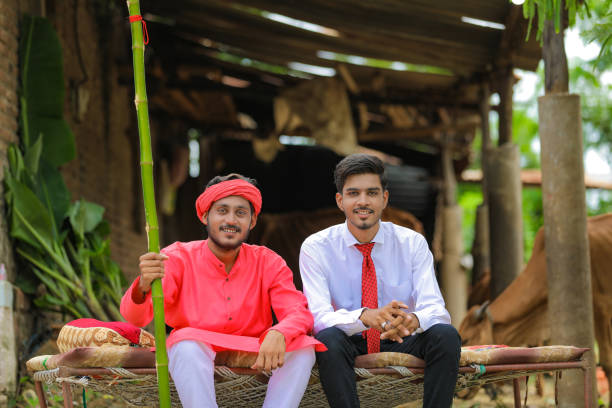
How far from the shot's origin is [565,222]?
4328 mm

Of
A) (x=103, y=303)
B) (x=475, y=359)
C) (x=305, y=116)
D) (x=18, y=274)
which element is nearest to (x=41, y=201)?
(x=18, y=274)

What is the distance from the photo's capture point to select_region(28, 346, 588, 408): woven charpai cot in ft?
9.36

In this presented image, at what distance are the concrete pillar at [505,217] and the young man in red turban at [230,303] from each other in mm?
3807

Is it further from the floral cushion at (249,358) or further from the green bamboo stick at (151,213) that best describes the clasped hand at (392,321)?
the green bamboo stick at (151,213)

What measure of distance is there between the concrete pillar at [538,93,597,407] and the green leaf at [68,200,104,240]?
9.94 ft

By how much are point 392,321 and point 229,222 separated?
793mm

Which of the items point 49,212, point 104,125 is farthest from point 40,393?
point 104,125

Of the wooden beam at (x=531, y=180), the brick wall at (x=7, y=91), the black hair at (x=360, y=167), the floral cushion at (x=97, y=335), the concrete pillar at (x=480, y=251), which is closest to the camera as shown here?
the floral cushion at (x=97, y=335)

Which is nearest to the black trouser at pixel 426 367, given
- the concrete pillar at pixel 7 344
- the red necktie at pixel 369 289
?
the red necktie at pixel 369 289

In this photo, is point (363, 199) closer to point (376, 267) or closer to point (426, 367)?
point (376, 267)

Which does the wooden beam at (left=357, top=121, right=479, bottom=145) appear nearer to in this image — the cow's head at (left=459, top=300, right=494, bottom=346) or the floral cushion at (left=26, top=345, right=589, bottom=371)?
the cow's head at (left=459, top=300, right=494, bottom=346)

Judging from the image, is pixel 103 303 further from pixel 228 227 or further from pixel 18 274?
pixel 228 227

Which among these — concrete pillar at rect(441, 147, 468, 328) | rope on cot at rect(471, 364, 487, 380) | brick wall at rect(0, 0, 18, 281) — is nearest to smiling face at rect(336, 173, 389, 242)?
rope on cot at rect(471, 364, 487, 380)

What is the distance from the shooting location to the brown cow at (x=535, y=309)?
5250mm
